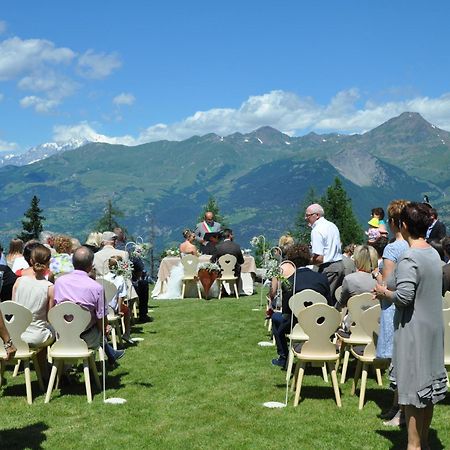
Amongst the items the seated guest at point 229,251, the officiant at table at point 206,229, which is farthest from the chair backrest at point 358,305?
the officiant at table at point 206,229

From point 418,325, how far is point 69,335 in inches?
149

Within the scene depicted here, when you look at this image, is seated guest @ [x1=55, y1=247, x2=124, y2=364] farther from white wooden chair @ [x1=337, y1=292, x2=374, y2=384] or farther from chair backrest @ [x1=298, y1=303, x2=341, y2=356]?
white wooden chair @ [x1=337, y1=292, x2=374, y2=384]

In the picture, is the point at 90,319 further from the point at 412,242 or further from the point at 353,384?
the point at 412,242

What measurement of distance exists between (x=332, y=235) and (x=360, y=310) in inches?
78.0

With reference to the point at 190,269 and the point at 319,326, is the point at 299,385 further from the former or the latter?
the point at 190,269

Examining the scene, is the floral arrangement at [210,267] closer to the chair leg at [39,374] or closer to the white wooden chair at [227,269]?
the white wooden chair at [227,269]

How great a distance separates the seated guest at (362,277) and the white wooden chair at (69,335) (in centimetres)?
299

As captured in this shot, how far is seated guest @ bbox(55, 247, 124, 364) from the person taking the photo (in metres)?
6.68

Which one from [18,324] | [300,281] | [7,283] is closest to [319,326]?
[300,281]

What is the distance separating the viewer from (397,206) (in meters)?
5.29

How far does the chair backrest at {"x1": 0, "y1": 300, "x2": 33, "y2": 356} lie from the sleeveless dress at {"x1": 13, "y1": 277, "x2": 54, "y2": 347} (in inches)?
10.5

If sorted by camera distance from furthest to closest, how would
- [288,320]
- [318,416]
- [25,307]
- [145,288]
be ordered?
[145,288] < [288,320] < [25,307] < [318,416]

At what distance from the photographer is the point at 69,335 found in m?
6.57

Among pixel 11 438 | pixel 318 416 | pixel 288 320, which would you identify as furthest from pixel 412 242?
pixel 11 438
